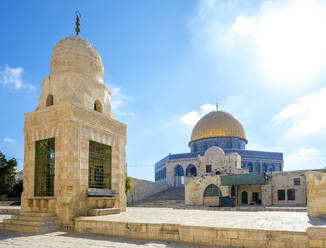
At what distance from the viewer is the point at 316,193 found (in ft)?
30.3

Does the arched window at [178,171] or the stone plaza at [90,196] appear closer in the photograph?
the stone plaza at [90,196]

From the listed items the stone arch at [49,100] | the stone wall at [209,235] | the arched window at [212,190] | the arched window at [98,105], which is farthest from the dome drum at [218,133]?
A: the stone wall at [209,235]

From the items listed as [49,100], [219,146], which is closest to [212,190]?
[219,146]

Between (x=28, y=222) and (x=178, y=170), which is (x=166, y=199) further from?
(x=28, y=222)

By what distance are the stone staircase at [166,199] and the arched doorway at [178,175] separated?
87.4 inches

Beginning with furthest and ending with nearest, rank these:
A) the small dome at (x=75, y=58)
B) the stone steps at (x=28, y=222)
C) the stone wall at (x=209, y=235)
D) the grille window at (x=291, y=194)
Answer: the grille window at (x=291, y=194)
the small dome at (x=75, y=58)
the stone steps at (x=28, y=222)
the stone wall at (x=209, y=235)

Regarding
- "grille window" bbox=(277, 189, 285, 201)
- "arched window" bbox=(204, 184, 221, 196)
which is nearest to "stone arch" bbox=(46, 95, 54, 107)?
"arched window" bbox=(204, 184, 221, 196)

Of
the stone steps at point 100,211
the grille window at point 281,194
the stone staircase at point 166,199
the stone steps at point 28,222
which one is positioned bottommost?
the stone staircase at point 166,199

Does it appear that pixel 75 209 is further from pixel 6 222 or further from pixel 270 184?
pixel 270 184

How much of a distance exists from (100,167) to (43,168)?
6.84ft

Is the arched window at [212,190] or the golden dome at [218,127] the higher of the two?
the golden dome at [218,127]

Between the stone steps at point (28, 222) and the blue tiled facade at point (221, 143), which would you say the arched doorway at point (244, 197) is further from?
the stone steps at point (28, 222)

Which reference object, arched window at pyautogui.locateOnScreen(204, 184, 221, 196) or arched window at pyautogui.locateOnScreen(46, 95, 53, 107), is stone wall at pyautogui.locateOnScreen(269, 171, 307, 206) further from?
arched window at pyautogui.locateOnScreen(46, 95, 53, 107)

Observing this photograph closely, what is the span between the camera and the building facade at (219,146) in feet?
129
